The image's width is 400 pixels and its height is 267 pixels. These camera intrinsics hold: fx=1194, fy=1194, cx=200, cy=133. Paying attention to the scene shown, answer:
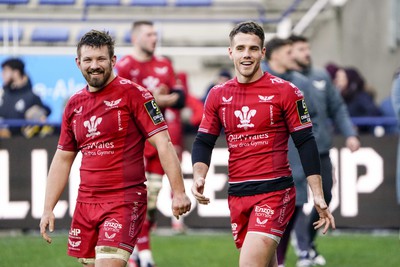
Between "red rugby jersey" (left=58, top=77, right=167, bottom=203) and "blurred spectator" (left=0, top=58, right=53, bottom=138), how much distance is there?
833 centimetres

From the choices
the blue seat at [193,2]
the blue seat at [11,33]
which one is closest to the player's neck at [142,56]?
the blue seat at [193,2]

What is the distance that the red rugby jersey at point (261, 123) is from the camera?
891 centimetres

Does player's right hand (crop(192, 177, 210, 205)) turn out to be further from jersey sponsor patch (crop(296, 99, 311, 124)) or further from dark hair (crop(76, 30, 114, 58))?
dark hair (crop(76, 30, 114, 58))

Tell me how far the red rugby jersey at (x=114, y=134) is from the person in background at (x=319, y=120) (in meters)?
4.01

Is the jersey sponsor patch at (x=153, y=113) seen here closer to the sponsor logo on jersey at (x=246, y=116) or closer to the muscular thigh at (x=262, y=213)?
the sponsor logo on jersey at (x=246, y=116)

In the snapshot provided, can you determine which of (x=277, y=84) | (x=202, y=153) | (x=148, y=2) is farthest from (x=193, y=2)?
(x=277, y=84)

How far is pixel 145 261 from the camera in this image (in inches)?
→ 492

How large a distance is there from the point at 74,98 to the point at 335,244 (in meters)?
7.01

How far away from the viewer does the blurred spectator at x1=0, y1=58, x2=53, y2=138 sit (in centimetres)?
1719

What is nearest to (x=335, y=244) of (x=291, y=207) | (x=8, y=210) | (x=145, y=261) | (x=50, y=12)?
(x=145, y=261)

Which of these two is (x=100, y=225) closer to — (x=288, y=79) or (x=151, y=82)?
(x=288, y=79)

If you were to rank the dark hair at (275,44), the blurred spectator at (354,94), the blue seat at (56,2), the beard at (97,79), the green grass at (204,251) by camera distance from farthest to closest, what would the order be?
the blue seat at (56,2)
the blurred spectator at (354,94)
the green grass at (204,251)
the dark hair at (275,44)
the beard at (97,79)

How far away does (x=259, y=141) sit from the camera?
8.96 m

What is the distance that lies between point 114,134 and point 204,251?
580 centimetres
